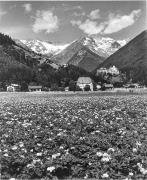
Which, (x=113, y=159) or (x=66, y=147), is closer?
(x=113, y=159)

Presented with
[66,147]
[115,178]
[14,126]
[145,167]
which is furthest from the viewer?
[14,126]

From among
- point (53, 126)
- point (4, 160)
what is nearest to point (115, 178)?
point (4, 160)

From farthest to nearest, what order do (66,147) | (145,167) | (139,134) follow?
(139,134) → (66,147) → (145,167)

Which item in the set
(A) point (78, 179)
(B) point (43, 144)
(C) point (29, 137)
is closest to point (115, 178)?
(A) point (78, 179)

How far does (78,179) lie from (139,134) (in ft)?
20.6

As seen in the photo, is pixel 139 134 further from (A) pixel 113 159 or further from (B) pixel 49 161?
(B) pixel 49 161

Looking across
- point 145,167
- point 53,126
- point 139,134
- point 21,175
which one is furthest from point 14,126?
point 145,167

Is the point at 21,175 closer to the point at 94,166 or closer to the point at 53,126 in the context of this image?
the point at 94,166

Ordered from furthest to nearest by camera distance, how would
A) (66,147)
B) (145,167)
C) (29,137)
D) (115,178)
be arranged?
(29,137) → (66,147) → (145,167) → (115,178)

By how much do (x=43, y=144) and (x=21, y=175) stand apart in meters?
3.32

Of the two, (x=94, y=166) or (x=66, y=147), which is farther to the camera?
(x=66, y=147)

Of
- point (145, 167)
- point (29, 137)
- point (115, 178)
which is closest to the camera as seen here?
point (115, 178)

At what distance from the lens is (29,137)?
546 inches

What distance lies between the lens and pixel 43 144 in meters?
12.7
